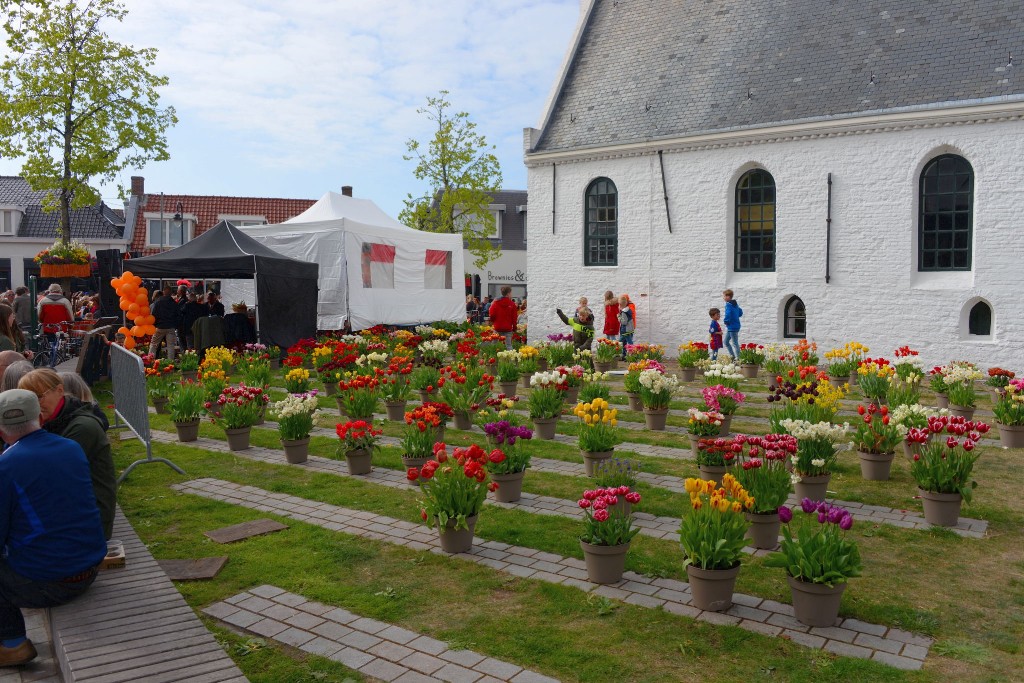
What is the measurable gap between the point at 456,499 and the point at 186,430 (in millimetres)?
6286

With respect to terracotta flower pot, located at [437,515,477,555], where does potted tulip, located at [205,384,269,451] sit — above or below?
above

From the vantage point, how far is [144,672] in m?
4.03

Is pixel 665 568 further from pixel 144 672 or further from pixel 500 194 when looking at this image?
pixel 500 194

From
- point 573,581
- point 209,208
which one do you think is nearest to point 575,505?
point 573,581

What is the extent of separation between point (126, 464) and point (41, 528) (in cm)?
533

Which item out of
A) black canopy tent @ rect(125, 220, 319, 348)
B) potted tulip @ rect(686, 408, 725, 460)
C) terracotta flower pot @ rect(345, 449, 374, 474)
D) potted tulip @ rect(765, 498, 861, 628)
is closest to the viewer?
potted tulip @ rect(765, 498, 861, 628)

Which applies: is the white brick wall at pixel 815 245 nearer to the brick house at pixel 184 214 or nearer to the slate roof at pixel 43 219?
the brick house at pixel 184 214

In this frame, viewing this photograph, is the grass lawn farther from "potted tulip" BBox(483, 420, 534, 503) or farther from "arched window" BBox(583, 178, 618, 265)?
A: "arched window" BBox(583, 178, 618, 265)

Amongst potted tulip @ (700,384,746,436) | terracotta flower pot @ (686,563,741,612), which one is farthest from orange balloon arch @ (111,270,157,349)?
terracotta flower pot @ (686,563,741,612)

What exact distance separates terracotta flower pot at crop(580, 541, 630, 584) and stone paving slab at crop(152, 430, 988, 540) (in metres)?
0.85

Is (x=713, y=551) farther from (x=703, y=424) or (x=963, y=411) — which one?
(x=963, y=411)

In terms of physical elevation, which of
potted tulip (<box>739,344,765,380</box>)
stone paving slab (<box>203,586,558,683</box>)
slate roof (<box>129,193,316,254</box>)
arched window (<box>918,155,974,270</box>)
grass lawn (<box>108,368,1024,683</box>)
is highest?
slate roof (<box>129,193,316,254</box>)

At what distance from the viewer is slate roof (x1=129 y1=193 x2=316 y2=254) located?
49.1 metres

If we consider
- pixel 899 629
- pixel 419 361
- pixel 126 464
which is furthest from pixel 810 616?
pixel 419 361
